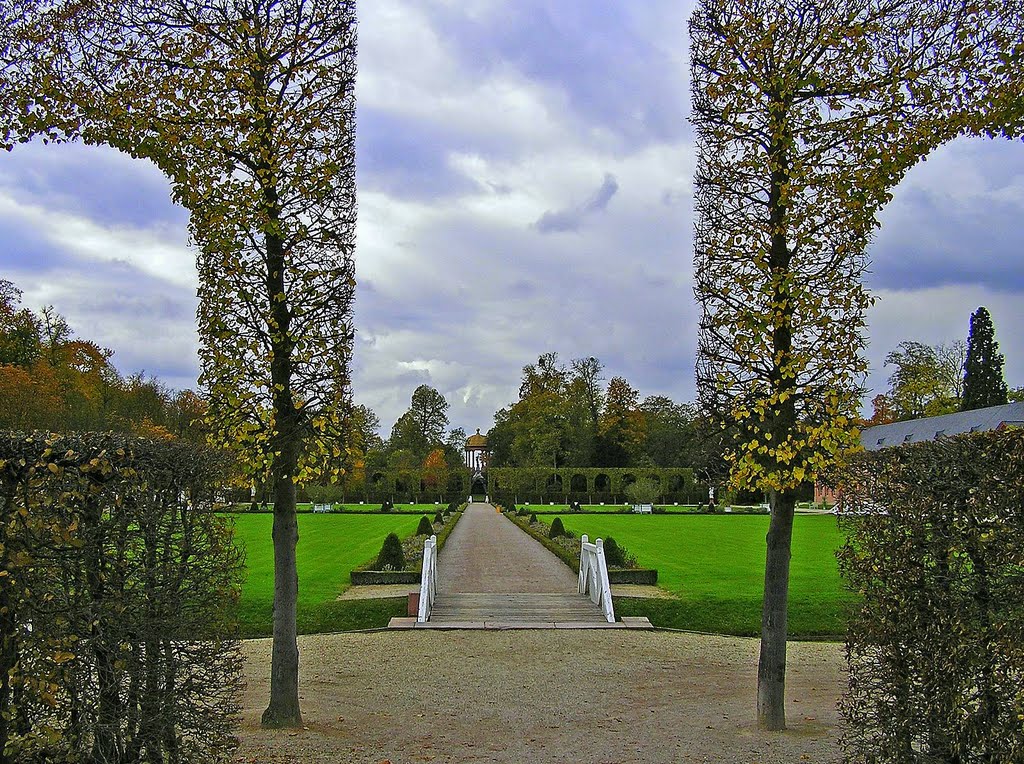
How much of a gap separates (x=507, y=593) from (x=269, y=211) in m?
11.2

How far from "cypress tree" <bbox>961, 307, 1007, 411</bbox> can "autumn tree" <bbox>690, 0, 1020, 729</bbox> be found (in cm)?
5191

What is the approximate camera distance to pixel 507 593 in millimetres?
16719

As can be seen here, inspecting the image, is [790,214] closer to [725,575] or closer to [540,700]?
[540,700]

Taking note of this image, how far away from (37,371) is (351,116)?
4199cm

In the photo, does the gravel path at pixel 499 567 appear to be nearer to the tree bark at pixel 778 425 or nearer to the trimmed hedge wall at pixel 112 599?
the tree bark at pixel 778 425

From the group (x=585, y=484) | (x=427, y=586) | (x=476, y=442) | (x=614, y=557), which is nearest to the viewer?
(x=427, y=586)

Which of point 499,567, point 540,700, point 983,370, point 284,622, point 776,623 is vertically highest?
point 983,370

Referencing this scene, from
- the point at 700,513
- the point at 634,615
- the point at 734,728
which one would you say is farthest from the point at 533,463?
the point at 734,728

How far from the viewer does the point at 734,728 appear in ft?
24.0

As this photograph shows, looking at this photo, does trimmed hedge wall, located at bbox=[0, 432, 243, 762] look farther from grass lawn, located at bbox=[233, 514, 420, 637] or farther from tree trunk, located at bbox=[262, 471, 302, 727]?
tree trunk, located at bbox=[262, 471, 302, 727]

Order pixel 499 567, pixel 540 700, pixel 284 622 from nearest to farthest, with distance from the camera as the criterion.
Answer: pixel 284 622, pixel 540 700, pixel 499 567

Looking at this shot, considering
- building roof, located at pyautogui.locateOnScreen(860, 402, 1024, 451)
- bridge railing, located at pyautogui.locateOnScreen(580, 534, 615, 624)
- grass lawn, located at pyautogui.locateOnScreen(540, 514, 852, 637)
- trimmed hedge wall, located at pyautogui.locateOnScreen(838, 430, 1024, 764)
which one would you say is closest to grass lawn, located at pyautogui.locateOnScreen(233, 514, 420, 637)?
bridge railing, located at pyautogui.locateOnScreen(580, 534, 615, 624)

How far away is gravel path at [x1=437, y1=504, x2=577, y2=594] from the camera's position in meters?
17.8

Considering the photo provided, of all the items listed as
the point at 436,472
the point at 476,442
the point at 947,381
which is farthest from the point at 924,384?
the point at 476,442
